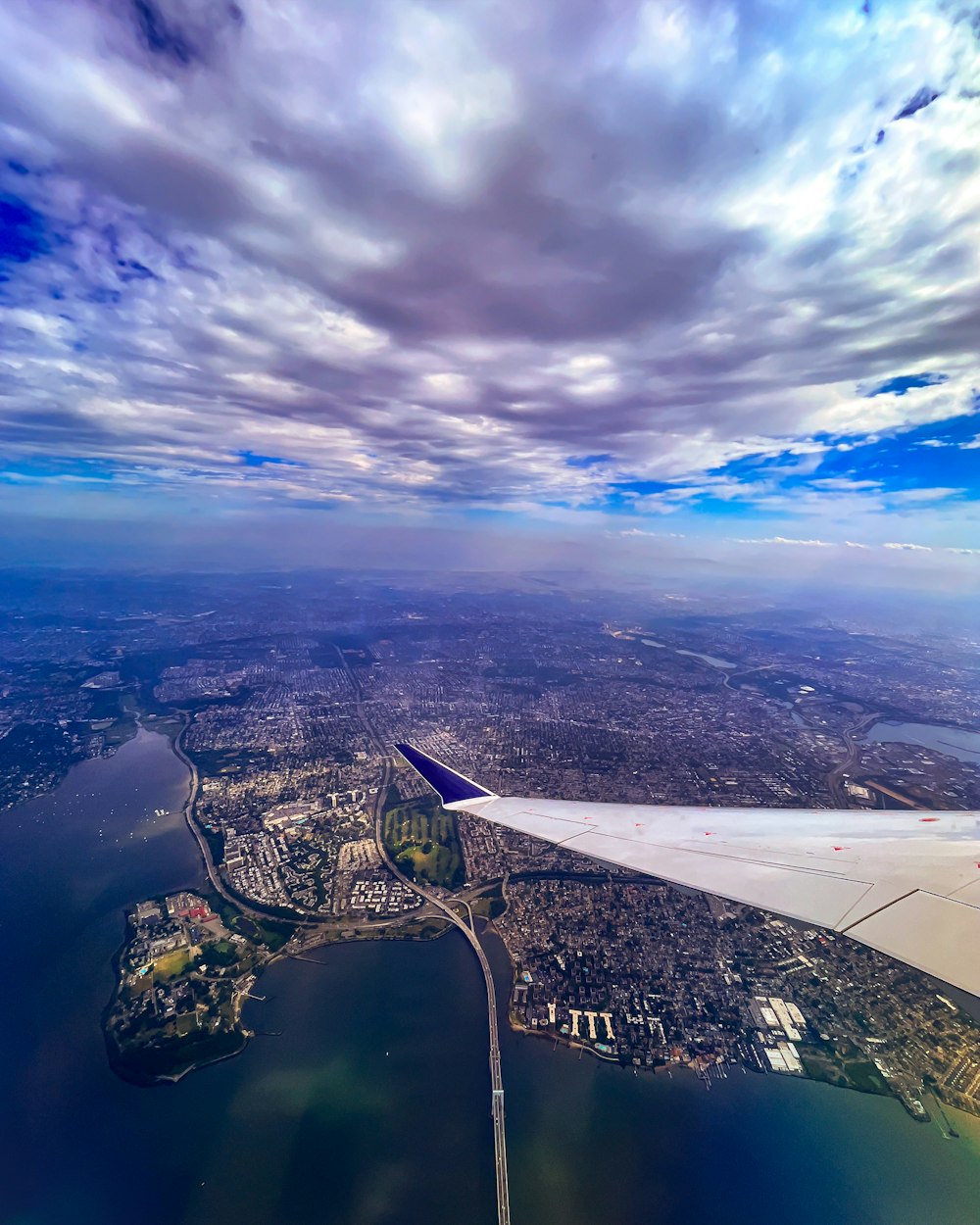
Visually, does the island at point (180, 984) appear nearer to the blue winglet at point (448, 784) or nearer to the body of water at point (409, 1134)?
the body of water at point (409, 1134)

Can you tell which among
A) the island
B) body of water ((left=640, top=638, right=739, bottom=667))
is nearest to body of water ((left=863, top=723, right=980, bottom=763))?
body of water ((left=640, top=638, right=739, bottom=667))

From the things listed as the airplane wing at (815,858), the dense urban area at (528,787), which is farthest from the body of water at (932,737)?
the airplane wing at (815,858)

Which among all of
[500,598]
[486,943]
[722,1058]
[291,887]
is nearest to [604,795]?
[486,943]

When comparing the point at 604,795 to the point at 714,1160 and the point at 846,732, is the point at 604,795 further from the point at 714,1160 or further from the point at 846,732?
the point at 846,732

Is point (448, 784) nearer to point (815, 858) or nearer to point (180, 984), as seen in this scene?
point (815, 858)

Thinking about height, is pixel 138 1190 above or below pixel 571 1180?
below
